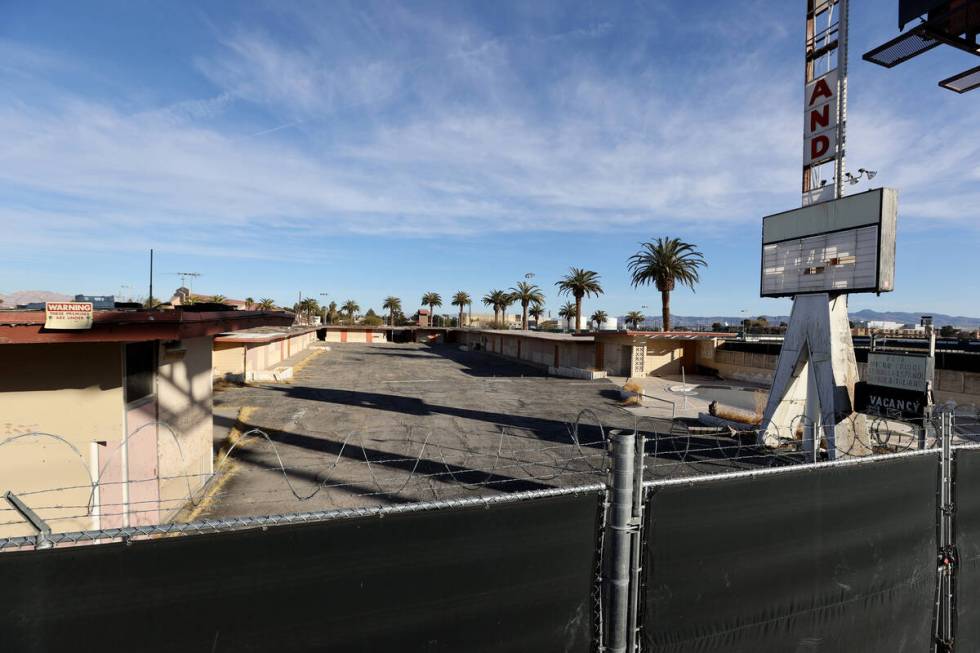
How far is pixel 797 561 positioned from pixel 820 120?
63.6 feet

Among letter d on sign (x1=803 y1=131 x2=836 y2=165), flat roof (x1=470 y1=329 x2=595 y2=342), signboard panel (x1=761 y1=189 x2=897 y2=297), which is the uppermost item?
letter d on sign (x1=803 y1=131 x2=836 y2=165)

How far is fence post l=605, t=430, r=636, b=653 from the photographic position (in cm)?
326

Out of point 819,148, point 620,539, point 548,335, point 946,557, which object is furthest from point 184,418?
point 548,335

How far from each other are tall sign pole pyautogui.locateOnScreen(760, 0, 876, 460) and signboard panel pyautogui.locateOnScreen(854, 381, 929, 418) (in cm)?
95

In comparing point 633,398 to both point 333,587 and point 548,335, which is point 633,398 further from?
point 548,335

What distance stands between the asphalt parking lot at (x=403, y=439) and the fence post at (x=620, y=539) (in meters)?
0.37

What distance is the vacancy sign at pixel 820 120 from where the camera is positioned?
1753 centimetres

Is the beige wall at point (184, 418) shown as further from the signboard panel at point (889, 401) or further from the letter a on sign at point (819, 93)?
the letter a on sign at point (819, 93)

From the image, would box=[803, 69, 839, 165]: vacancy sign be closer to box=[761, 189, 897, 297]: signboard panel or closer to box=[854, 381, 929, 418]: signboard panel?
box=[761, 189, 897, 297]: signboard panel

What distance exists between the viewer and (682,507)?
358 centimetres

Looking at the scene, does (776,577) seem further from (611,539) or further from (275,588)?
(275,588)

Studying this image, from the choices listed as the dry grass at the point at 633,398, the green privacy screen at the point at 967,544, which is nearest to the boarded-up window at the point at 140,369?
the green privacy screen at the point at 967,544

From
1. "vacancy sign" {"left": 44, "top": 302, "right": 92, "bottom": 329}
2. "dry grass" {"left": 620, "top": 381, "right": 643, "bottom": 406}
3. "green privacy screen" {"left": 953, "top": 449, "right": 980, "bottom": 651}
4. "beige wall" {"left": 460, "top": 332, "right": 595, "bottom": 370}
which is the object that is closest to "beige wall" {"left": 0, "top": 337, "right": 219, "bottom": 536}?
"vacancy sign" {"left": 44, "top": 302, "right": 92, "bottom": 329}

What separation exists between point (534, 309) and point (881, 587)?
123 metres
